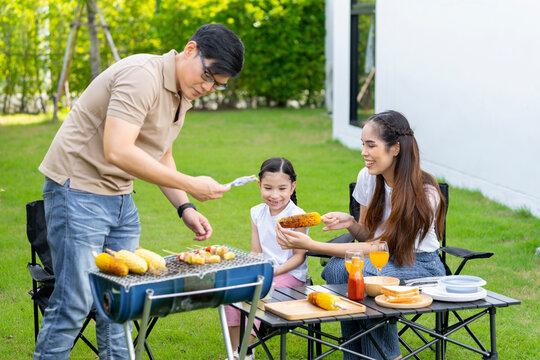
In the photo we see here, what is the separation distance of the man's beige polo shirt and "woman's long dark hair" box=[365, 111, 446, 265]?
4.24 feet

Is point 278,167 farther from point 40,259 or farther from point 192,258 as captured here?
point 192,258

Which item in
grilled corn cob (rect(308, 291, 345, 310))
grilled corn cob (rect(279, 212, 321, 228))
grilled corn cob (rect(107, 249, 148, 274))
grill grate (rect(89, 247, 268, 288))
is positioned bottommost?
grilled corn cob (rect(308, 291, 345, 310))

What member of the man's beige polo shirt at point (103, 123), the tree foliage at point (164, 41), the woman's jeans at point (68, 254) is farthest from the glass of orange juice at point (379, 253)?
the tree foliage at point (164, 41)

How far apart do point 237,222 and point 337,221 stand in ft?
10.6

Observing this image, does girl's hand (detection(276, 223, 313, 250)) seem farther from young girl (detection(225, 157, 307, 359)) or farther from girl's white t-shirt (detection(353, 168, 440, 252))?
girl's white t-shirt (detection(353, 168, 440, 252))

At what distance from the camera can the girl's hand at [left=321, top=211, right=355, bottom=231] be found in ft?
12.9

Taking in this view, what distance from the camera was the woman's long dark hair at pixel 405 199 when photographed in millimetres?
3701

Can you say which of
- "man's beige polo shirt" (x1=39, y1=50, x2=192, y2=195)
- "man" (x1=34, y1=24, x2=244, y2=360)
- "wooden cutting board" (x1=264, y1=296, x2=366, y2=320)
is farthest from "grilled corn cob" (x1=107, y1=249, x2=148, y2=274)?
"wooden cutting board" (x1=264, y1=296, x2=366, y2=320)

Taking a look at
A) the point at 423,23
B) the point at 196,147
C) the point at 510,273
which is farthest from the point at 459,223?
the point at 196,147

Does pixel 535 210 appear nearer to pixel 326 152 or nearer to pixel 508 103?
pixel 508 103

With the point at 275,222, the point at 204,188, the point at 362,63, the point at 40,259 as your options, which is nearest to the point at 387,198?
the point at 275,222

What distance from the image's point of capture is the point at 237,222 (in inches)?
279

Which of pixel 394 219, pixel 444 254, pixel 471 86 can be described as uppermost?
pixel 471 86

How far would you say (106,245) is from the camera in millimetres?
Answer: 3137
